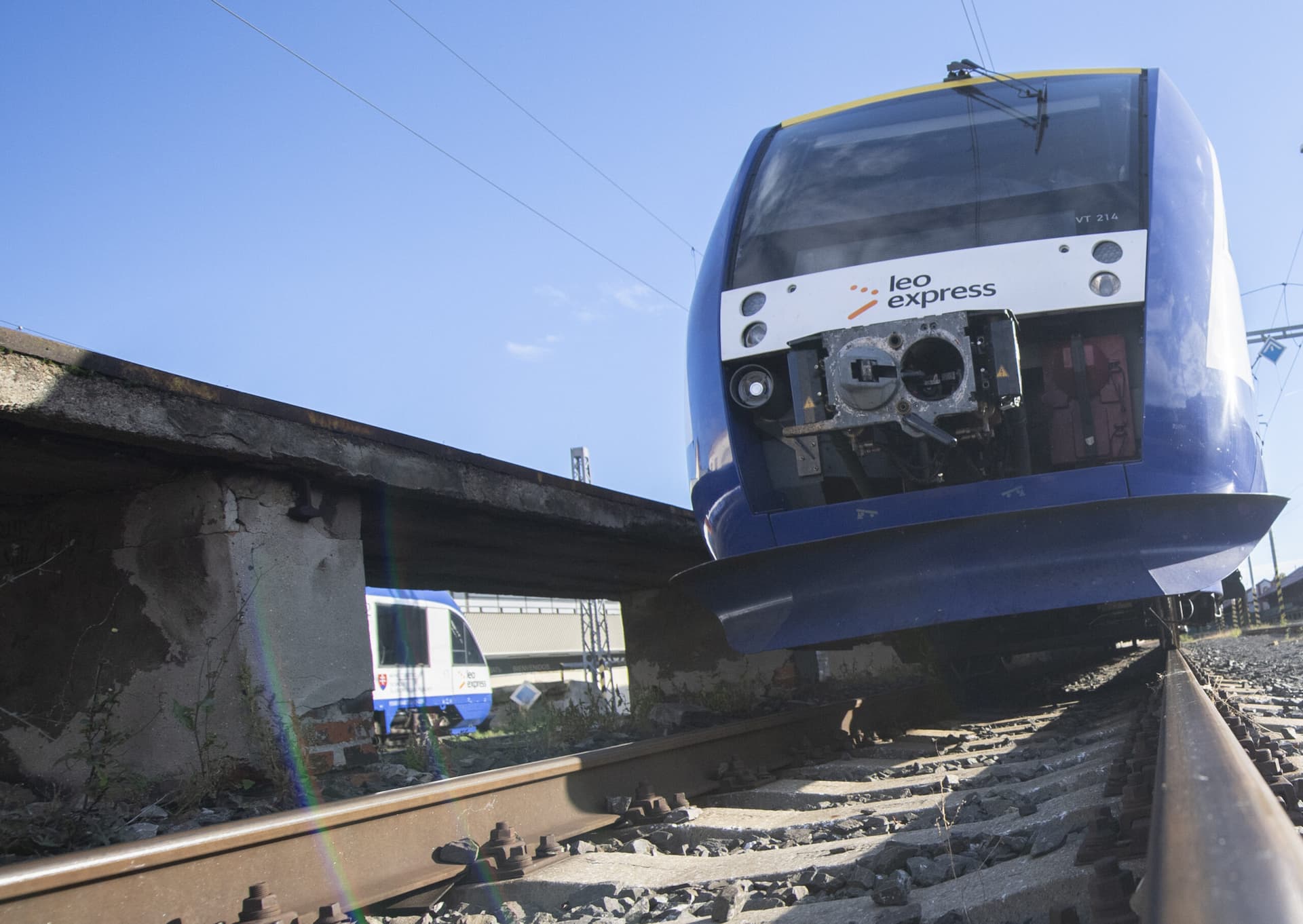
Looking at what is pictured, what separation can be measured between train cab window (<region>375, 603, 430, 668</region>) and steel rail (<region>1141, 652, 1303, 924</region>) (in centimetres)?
1744

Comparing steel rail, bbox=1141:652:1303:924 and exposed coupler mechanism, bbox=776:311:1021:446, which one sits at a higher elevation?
exposed coupler mechanism, bbox=776:311:1021:446

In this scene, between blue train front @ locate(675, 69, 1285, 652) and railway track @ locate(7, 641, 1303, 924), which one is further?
blue train front @ locate(675, 69, 1285, 652)

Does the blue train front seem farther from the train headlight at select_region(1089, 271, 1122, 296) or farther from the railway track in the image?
the railway track

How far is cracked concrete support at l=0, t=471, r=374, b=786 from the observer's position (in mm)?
4824

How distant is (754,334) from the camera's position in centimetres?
518

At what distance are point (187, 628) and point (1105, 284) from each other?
412 cm

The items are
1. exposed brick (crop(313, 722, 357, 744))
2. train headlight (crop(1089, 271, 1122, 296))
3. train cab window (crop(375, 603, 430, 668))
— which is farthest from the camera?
train cab window (crop(375, 603, 430, 668))

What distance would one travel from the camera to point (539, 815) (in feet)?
12.6

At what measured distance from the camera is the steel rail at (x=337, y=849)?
2.47 m

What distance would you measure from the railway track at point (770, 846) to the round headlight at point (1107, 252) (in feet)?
5.74

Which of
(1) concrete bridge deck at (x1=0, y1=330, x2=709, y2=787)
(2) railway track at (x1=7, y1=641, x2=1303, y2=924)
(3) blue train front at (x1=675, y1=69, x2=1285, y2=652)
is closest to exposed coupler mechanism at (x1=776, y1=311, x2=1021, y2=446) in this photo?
(3) blue train front at (x1=675, y1=69, x2=1285, y2=652)

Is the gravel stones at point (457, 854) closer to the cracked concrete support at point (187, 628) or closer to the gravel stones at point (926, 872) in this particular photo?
the gravel stones at point (926, 872)

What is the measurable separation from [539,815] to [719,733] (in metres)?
1.38

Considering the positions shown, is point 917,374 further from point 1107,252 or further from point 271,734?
point 271,734
